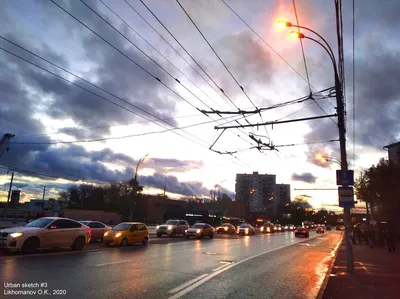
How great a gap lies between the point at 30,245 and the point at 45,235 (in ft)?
2.67

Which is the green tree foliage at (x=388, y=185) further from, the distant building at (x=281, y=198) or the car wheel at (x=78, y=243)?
the distant building at (x=281, y=198)

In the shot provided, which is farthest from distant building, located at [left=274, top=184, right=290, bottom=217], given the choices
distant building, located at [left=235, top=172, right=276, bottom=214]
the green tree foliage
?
the green tree foliage

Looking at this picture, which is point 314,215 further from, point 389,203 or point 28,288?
point 28,288

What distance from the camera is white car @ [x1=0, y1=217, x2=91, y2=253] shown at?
1498cm

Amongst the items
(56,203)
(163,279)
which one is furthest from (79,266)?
(56,203)

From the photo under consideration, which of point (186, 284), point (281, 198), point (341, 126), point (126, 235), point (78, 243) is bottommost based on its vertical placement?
point (186, 284)

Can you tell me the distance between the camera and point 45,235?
16031 mm

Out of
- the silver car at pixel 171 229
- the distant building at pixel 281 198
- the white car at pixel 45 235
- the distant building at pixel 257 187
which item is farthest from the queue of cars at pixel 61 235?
the distant building at pixel 281 198

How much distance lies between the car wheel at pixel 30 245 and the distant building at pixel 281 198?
396ft

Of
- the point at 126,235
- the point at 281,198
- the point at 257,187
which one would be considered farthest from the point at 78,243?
the point at 281,198

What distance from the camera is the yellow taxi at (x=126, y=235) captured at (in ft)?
71.1

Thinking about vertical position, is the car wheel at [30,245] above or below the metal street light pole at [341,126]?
below

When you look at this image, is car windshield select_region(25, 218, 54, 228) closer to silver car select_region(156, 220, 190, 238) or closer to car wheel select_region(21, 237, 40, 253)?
car wheel select_region(21, 237, 40, 253)

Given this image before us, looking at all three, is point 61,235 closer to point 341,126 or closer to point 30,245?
point 30,245
